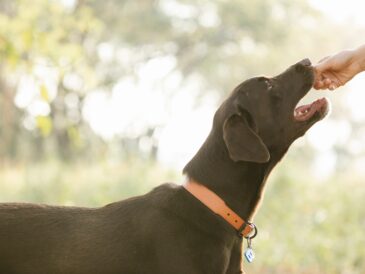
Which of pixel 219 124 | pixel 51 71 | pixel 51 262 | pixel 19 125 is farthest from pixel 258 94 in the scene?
pixel 19 125

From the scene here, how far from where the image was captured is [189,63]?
28359 mm

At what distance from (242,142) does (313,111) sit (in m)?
0.76

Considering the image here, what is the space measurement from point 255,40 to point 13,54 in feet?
65.9

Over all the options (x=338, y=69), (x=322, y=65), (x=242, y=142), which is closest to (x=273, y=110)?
(x=242, y=142)

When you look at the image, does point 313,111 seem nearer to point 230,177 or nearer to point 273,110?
point 273,110

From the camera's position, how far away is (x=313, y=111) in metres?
5.40

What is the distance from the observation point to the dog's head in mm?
5227

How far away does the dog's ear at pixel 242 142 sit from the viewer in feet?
16.0

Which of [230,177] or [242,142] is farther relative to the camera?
[230,177]

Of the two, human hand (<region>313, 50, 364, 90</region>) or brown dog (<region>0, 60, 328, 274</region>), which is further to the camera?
human hand (<region>313, 50, 364, 90</region>)

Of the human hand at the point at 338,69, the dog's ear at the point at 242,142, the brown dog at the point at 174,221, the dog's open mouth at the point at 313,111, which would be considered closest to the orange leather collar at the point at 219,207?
the brown dog at the point at 174,221

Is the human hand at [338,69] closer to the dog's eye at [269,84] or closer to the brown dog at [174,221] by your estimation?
the dog's eye at [269,84]

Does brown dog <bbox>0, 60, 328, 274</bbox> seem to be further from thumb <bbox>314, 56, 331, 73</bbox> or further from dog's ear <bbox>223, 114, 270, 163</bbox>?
thumb <bbox>314, 56, 331, 73</bbox>

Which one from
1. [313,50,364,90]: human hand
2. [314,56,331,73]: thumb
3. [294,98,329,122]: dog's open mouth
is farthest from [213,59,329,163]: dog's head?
[313,50,364,90]: human hand
